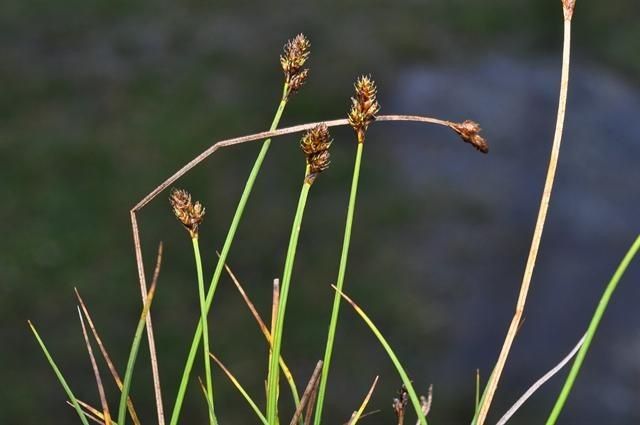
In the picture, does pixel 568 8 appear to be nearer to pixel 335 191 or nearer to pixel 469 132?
pixel 469 132

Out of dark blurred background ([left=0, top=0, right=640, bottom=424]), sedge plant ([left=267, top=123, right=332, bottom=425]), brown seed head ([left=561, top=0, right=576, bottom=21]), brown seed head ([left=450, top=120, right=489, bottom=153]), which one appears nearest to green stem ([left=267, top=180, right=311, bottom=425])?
sedge plant ([left=267, top=123, right=332, bottom=425])

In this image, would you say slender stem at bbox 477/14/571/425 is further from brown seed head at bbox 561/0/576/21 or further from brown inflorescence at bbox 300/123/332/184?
brown inflorescence at bbox 300/123/332/184

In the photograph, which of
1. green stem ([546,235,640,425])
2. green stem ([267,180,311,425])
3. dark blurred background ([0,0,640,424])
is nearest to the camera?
green stem ([546,235,640,425])

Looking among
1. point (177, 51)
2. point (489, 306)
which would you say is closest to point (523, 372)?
point (489, 306)

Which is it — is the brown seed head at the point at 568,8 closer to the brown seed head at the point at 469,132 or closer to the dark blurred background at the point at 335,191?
the brown seed head at the point at 469,132

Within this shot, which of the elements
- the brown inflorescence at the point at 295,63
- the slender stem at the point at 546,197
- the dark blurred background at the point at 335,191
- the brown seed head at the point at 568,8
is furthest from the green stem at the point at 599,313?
the dark blurred background at the point at 335,191

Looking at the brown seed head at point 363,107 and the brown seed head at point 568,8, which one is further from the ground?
the brown seed head at point 568,8
